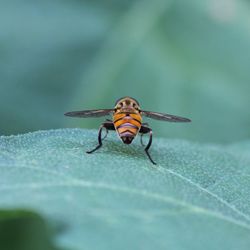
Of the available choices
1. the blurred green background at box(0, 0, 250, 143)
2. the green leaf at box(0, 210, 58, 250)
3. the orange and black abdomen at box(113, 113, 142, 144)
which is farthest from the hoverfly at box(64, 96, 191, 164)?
the blurred green background at box(0, 0, 250, 143)

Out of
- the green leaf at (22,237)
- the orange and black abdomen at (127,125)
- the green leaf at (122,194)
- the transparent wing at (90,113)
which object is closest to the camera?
the green leaf at (122,194)

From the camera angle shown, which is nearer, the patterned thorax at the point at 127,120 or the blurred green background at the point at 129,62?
the patterned thorax at the point at 127,120

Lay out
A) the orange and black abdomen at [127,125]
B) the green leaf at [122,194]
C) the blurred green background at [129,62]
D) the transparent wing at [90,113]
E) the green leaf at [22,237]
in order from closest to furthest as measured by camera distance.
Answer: the green leaf at [122,194] → the orange and black abdomen at [127,125] → the transparent wing at [90,113] → the green leaf at [22,237] → the blurred green background at [129,62]

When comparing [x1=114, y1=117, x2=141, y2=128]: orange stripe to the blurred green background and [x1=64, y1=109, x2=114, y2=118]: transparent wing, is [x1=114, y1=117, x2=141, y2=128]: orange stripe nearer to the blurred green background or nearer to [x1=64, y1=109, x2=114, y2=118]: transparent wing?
[x1=64, y1=109, x2=114, y2=118]: transparent wing

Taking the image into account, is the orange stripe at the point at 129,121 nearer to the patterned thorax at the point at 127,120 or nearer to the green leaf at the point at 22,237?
the patterned thorax at the point at 127,120

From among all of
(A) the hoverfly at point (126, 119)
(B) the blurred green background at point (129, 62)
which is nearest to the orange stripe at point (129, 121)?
(A) the hoverfly at point (126, 119)

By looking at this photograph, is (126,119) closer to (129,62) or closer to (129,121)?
(129,121)
